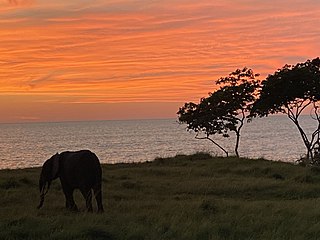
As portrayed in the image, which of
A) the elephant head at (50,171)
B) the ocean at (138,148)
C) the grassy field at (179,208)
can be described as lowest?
the ocean at (138,148)

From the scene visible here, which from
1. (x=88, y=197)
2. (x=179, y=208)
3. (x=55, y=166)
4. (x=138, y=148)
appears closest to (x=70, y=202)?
(x=88, y=197)

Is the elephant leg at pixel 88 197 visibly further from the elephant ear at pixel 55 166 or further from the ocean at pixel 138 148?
the ocean at pixel 138 148

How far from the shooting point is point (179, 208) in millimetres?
12969

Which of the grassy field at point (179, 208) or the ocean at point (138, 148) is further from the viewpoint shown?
the ocean at point (138, 148)

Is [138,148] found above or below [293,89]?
below

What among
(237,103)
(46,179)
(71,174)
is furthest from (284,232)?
(237,103)

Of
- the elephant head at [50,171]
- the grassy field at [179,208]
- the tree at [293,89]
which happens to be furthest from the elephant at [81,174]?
the tree at [293,89]

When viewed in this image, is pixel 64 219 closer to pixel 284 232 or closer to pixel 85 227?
pixel 85 227

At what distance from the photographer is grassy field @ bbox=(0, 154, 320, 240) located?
10125mm

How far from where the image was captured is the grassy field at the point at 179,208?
33.2 feet

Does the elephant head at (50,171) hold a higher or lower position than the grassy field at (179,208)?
higher

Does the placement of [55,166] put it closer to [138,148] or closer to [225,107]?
[225,107]

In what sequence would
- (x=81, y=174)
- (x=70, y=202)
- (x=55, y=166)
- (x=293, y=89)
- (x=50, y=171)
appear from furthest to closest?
(x=293, y=89) → (x=50, y=171) → (x=55, y=166) → (x=70, y=202) → (x=81, y=174)

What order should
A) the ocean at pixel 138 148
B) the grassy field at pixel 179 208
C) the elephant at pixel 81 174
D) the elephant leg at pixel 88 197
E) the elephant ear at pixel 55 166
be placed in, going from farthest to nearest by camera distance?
the ocean at pixel 138 148
the elephant ear at pixel 55 166
the elephant at pixel 81 174
the elephant leg at pixel 88 197
the grassy field at pixel 179 208
